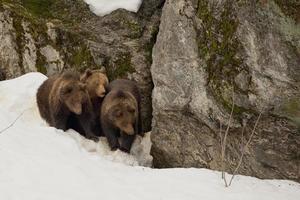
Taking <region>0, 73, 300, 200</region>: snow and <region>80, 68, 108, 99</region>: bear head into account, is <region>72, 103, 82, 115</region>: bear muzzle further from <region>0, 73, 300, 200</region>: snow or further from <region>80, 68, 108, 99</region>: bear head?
<region>0, 73, 300, 200</region>: snow

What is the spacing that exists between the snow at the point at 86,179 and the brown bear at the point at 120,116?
4.11ft

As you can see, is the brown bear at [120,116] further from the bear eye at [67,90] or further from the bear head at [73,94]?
the bear eye at [67,90]

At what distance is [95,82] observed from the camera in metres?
11.1

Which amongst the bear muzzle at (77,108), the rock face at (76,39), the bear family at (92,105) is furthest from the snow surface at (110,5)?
the bear muzzle at (77,108)

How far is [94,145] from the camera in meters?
10.6

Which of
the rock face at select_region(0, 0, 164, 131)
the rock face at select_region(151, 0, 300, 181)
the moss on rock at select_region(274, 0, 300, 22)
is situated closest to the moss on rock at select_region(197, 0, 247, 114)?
the rock face at select_region(151, 0, 300, 181)

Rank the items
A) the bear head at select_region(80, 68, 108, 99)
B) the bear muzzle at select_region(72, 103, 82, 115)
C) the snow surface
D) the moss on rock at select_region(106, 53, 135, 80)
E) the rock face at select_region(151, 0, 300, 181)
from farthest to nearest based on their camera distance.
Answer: the snow surface < the moss on rock at select_region(106, 53, 135, 80) < the bear head at select_region(80, 68, 108, 99) < the bear muzzle at select_region(72, 103, 82, 115) < the rock face at select_region(151, 0, 300, 181)

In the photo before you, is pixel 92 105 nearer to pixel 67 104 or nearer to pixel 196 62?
pixel 67 104

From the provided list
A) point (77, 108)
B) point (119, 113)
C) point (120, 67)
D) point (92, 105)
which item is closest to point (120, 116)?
point (119, 113)

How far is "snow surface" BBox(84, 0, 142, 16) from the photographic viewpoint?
39.8 ft

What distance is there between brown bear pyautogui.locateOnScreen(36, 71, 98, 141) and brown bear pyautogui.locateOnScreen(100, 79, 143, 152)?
0.32 meters

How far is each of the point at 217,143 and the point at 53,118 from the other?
11.0ft

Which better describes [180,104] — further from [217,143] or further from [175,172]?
[175,172]

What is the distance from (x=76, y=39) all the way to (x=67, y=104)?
1.92 metres
